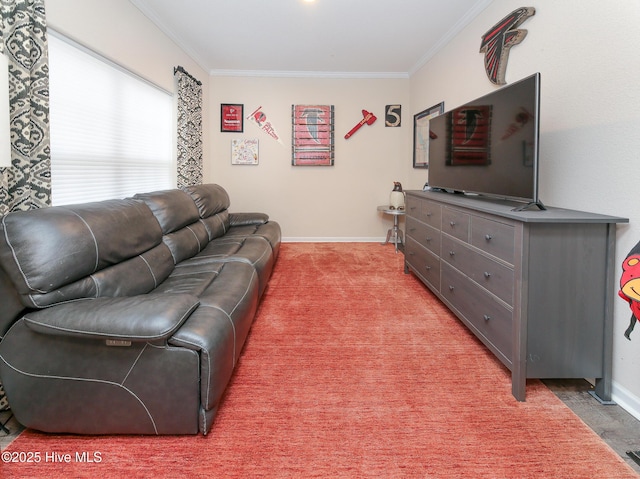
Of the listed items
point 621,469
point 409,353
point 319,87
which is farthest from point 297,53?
point 621,469

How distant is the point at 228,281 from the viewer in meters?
2.33

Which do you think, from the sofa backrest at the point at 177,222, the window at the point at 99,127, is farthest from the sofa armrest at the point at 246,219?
the sofa backrest at the point at 177,222

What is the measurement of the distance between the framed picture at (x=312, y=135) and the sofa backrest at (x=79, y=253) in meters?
3.72

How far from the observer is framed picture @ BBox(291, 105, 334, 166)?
5844 mm

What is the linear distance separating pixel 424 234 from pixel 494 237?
1.42 metres

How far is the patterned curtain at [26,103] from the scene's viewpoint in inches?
74.0

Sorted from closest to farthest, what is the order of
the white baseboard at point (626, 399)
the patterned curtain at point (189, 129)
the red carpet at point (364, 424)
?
1. the red carpet at point (364, 424)
2. the white baseboard at point (626, 399)
3. the patterned curtain at point (189, 129)

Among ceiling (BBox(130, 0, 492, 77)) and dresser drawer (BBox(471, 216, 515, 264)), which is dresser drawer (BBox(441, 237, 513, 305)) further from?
ceiling (BBox(130, 0, 492, 77))

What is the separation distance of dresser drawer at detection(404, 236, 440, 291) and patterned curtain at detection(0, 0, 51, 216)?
2719 mm

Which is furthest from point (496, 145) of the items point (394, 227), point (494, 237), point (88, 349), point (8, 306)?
point (394, 227)

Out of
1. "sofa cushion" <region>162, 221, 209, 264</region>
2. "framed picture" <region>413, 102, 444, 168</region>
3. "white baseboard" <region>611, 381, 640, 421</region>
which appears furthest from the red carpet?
"framed picture" <region>413, 102, 444, 168</region>

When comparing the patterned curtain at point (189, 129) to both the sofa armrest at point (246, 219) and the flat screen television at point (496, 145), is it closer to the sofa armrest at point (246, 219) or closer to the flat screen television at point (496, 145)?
the sofa armrest at point (246, 219)

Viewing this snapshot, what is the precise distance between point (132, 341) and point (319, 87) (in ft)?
17.0

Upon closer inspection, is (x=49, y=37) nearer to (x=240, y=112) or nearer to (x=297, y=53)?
(x=297, y=53)
